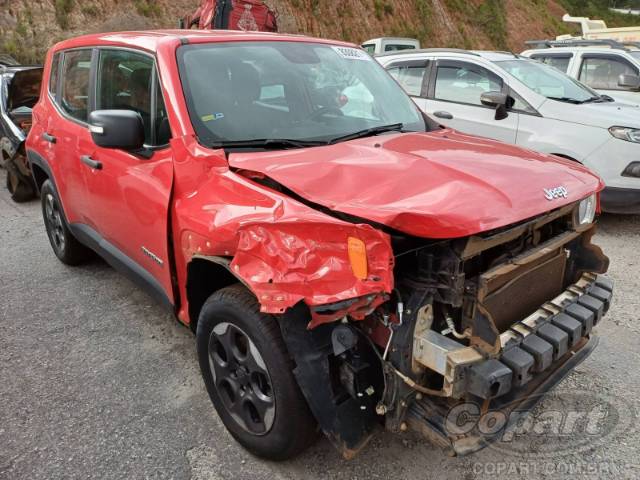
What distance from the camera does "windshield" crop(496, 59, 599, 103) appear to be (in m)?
6.06

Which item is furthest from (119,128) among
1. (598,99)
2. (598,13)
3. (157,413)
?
(598,13)

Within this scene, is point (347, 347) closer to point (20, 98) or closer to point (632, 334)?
point (632, 334)

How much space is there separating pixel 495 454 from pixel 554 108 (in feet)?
14.5

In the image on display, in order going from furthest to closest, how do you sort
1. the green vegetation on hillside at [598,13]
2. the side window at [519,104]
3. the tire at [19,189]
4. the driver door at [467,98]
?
the green vegetation on hillside at [598,13]
the tire at [19,189]
the driver door at [467,98]
the side window at [519,104]

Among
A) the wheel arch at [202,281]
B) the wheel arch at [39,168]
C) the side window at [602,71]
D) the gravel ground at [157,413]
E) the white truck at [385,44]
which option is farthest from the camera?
the white truck at [385,44]

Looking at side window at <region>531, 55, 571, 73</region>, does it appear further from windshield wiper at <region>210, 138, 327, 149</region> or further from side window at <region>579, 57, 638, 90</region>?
windshield wiper at <region>210, 138, 327, 149</region>

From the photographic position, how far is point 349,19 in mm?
24203

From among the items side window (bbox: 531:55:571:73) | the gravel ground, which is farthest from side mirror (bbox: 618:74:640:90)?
the gravel ground

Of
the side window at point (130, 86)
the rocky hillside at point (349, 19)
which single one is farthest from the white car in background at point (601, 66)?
the rocky hillside at point (349, 19)

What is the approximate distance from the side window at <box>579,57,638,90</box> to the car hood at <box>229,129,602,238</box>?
7084mm

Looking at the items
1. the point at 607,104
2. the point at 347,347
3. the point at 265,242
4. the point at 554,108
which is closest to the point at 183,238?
the point at 265,242

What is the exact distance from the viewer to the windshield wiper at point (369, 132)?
8.87 ft

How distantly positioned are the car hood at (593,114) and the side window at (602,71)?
302 centimetres

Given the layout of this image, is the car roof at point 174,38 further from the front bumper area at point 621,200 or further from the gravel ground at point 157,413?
the front bumper area at point 621,200
